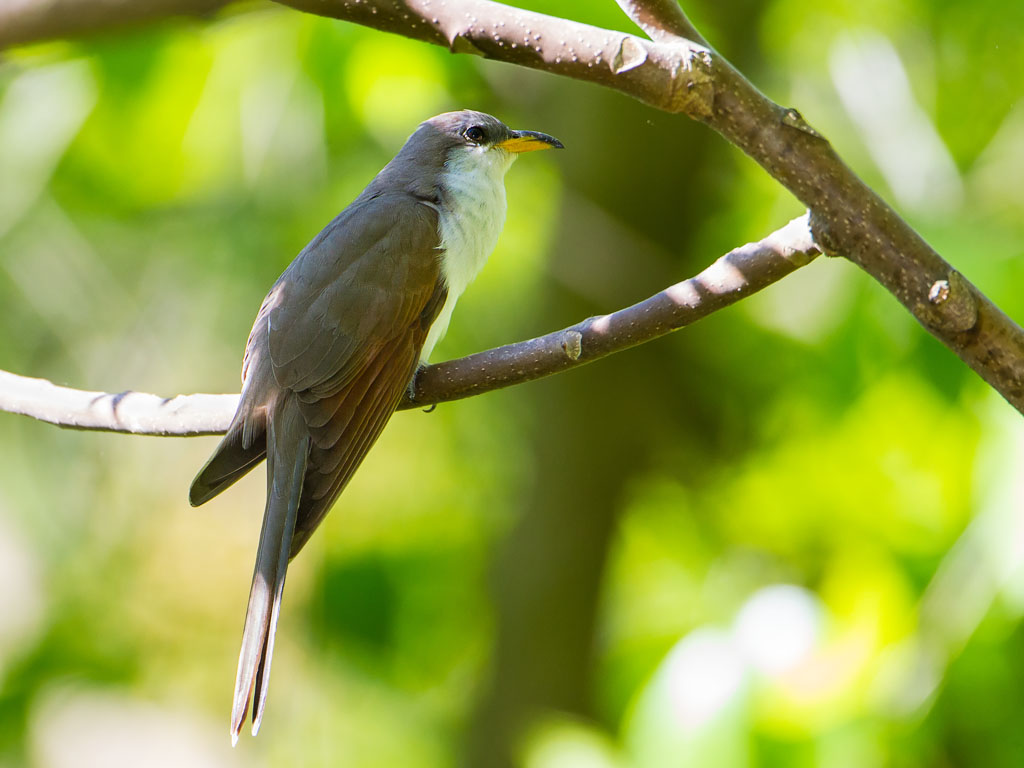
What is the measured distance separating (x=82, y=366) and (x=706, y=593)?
139 inches

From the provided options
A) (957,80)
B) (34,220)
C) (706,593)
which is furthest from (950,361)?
(34,220)

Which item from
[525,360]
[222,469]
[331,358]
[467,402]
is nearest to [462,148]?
[331,358]

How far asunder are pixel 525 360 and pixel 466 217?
4.21 ft

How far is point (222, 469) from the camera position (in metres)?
2.75

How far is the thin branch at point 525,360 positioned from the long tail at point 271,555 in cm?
15

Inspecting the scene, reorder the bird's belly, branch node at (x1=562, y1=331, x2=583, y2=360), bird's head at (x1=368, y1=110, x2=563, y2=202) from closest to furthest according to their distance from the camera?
branch node at (x1=562, y1=331, x2=583, y2=360) → the bird's belly → bird's head at (x1=368, y1=110, x2=563, y2=202)

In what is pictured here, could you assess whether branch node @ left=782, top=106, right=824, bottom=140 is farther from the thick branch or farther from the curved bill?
the curved bill

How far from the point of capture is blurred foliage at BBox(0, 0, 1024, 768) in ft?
15.9

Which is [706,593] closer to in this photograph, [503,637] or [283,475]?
[503,637]

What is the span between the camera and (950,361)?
3.72 m

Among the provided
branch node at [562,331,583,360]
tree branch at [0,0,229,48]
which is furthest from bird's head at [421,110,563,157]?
branch node at [562,331,583,360]

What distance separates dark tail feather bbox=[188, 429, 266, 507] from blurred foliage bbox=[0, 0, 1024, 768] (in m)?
2.00

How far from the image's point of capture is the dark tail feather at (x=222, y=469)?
2.73m

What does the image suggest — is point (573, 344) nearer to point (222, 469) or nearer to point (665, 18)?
point (665, 18)
